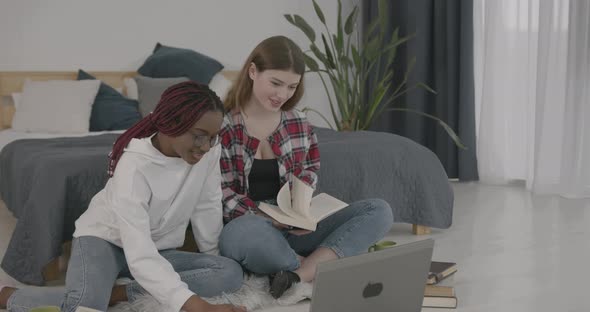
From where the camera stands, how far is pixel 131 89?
4.81 m

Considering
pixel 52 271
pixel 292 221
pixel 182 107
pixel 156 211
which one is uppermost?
pixel 182 107

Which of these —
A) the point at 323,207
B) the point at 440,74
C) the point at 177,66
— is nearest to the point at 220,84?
the point at 177,66

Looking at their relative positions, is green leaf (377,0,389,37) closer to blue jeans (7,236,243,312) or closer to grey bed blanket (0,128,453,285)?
grey bed blanket (0,128,453,285)

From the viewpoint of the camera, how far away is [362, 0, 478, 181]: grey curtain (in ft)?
16.6

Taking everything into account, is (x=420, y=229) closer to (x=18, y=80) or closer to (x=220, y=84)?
(x=220, y=84)

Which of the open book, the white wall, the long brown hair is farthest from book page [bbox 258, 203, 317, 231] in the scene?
the white wall

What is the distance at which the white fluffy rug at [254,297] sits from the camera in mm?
2428

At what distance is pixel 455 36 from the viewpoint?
512 cm

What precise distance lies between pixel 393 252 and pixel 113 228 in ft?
2.85

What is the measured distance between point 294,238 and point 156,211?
23.7 inches

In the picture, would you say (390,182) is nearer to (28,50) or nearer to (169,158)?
(169,158)

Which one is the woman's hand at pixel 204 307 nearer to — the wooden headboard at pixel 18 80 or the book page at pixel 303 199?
the book page at pixel 303 199

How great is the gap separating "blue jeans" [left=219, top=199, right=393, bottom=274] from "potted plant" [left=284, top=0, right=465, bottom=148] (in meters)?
1.96

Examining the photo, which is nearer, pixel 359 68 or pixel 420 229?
pixel 420 229
